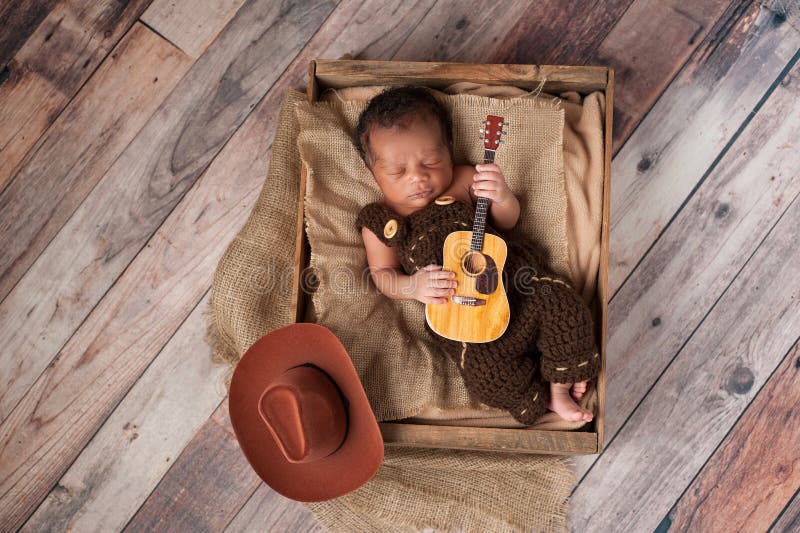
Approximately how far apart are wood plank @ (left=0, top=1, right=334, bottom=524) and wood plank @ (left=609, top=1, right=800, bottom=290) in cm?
98

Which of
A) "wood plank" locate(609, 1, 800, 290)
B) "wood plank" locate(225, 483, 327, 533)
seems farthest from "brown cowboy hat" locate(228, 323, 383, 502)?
"wood plank" locate(609, 1, 800, 290)

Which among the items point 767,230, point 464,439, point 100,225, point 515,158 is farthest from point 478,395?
point 100,225

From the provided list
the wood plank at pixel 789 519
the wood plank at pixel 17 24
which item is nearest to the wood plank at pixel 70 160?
the wood plank at pixel 17 24

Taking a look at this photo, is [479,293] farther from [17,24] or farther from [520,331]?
[17,24]

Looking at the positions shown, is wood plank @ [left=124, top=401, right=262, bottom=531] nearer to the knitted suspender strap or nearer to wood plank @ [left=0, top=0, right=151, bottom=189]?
the knitted suspender strap

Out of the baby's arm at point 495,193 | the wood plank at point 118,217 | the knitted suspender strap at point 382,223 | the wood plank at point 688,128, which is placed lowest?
the wood plank at point 118,217

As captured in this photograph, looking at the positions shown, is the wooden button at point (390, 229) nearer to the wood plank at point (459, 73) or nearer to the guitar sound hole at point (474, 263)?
the guitar sound hole at point (474, 263)

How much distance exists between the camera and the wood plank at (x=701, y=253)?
1524 millimetres

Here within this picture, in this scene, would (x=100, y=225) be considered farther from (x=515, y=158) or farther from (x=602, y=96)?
(x=602, y=96)

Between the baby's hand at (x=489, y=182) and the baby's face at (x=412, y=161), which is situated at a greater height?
the baby's hand at (x=489, y=182)

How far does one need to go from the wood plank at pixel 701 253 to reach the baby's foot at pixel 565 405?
0.84ft

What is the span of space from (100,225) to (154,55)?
1.66 feet

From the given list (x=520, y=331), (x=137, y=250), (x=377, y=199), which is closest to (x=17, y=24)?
(x=137, y=250)

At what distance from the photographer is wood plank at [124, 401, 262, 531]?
5.02ft
